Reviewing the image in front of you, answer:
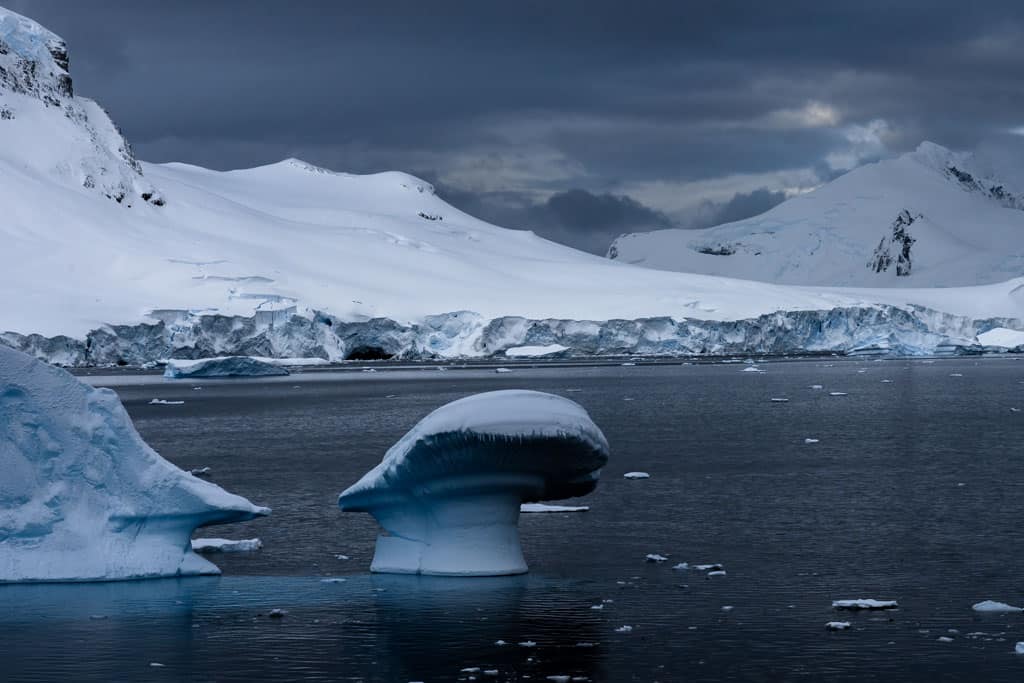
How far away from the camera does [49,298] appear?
62.9m

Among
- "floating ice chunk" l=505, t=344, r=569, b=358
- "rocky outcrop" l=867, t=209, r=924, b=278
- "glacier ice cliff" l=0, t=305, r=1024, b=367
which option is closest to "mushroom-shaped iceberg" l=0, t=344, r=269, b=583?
"glacier ice cliff" l=0, t=305, r=1024, b=367

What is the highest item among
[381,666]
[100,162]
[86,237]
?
[100,162]

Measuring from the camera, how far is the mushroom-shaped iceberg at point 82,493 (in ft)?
39.1

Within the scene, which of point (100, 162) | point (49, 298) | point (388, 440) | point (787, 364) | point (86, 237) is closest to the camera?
point (388, 440)

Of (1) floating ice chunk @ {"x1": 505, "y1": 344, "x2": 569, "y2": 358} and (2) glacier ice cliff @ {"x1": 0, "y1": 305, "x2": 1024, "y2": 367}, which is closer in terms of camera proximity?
(2) glacier ice cliff @ {"x1": 0, "y1": 305, "x2": 1024, "y2": 367}

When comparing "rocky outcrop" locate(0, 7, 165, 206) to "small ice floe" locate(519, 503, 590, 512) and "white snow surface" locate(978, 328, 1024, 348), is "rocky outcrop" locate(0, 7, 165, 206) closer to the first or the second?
"white snow surface" locate(978, 328, 1024, 348)

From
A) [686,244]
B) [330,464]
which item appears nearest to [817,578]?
[330,464]

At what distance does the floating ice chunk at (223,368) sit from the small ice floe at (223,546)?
38.5m

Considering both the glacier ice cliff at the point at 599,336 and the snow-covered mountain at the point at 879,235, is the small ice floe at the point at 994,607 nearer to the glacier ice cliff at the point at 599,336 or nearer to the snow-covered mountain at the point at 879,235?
the glacier ice cliff at the point at 599,336

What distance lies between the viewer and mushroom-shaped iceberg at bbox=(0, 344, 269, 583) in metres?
11.9

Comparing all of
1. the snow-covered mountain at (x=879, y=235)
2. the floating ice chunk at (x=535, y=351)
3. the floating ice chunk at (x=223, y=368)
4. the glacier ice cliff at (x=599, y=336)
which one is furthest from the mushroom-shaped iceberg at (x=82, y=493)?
the snow-covered mountain at (x=879, y=235)

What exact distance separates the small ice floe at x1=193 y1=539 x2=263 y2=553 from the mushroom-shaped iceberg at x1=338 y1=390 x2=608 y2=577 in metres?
1.94

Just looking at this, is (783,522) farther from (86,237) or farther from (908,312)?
(86,237)

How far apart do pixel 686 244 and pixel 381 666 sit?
175 m
